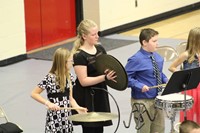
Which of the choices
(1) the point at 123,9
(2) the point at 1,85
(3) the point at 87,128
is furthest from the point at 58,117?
(1) the point at 123,9

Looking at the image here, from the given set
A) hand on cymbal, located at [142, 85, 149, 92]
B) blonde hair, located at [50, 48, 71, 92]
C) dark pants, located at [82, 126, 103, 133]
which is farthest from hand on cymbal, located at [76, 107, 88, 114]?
hand on cymbal, located at [142, 85, 149, 92]

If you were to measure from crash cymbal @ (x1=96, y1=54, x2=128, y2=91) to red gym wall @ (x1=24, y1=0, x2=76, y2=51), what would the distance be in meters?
6.70

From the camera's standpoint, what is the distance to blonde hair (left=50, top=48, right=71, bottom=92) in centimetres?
664

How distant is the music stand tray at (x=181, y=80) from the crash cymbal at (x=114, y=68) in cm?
45

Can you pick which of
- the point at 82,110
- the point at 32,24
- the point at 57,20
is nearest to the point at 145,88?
the point at 82,110

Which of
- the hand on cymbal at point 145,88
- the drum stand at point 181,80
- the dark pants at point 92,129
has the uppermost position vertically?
the drum stand at point 181,80

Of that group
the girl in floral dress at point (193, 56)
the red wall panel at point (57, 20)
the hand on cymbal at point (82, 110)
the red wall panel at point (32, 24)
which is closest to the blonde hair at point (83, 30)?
the hand on cymbal at point (82, 110)

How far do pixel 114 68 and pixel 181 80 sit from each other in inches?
28.3

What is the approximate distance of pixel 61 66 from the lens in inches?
263

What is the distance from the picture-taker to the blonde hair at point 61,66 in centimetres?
664

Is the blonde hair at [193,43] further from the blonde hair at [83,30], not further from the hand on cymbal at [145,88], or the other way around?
the blonde hair at [83,30]

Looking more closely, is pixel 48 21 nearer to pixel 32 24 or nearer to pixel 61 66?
pixel 32 24

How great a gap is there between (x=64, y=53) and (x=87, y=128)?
0.99 meters

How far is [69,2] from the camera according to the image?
14.3 meters
